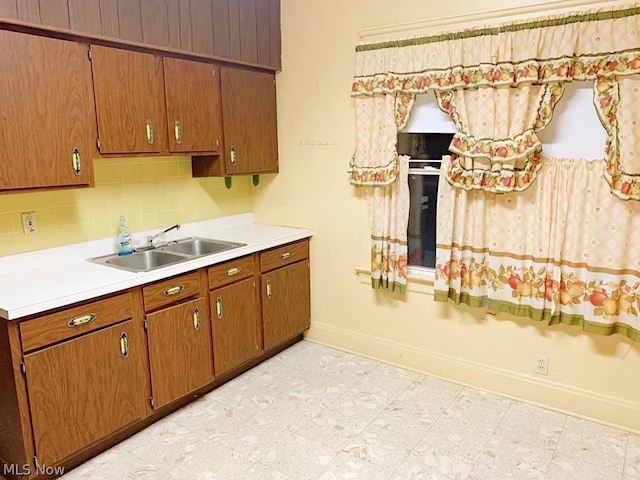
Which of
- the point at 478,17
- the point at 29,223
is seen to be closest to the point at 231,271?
the point at 29,223

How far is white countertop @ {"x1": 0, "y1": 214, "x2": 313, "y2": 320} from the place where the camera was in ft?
7.17

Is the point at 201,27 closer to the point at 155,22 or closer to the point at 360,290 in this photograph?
the point at 155,22

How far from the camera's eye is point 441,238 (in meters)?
3.08

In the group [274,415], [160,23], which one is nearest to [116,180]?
[160,23]

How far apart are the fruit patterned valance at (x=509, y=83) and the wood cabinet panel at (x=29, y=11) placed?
72.5 inches

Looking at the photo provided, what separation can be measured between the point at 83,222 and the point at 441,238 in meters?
2.18

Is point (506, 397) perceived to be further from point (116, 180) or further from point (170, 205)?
point (116, 180)

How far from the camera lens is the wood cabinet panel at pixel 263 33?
348 centimetres

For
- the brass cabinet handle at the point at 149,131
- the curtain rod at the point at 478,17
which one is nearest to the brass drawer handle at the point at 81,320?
the brass cabinet handle at the point at 149,131

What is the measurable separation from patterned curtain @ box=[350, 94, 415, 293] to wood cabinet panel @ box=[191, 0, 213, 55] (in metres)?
1.03

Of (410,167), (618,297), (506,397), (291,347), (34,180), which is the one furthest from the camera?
(291,347)

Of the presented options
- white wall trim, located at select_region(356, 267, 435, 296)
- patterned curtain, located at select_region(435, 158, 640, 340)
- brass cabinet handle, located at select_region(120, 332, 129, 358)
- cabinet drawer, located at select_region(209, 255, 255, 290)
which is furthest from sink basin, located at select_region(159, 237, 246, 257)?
patterned curtain, located at select_region(435, 158, 640, 340)

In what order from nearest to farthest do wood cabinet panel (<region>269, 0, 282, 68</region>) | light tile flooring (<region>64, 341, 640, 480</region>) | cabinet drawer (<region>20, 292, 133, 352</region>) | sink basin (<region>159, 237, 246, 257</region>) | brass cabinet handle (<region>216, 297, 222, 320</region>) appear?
cabinet drawer (<region>20, 292, 133, 352</region>) → light tile flooring (<region>64, 341, 640, 480</region>) → brass cabinet handle (<region>216, 297, 222, 320</region>) → sink basin (<region>159, 237, 246, 257</region>) → wood cabinet panel (<region>269, 0, 282, 68</region>)

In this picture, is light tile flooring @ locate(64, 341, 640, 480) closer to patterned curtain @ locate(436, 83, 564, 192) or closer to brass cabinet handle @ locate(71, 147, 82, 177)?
patterned curtain @ locate(436, 83, 564, 192)
